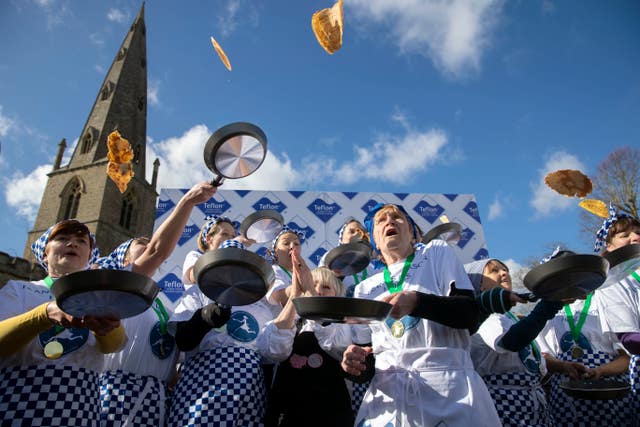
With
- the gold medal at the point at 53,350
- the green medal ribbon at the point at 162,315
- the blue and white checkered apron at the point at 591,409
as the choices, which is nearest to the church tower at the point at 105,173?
the green medal ribbon at the point at 162,315

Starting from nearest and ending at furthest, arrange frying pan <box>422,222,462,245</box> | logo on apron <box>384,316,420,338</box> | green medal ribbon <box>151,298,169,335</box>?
logo on apron <box>384,316,420,338</box> → green medal ribbon <box>151,298,169,335</box> → frying pan <box>422,222,462,245</box>

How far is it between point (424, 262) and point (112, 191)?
143 feet

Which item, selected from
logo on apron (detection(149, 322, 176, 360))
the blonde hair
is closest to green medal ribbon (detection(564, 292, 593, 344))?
the blonde hair

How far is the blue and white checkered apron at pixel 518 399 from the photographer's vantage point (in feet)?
8.73

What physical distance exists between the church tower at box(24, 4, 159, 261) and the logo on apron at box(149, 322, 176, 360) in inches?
1486

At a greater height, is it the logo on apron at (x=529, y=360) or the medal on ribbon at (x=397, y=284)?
the medal on ribbon at (x=397, y=284)

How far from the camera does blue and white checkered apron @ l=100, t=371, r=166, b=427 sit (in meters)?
2.57

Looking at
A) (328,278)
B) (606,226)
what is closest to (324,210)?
(328,278)

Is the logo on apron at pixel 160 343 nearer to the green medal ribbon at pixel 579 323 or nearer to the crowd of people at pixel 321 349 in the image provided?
the crowd of people at pixel 321 349

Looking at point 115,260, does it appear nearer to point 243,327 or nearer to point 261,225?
point 243,327

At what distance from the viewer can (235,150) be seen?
2.54 m

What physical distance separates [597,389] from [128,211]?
4610 cm

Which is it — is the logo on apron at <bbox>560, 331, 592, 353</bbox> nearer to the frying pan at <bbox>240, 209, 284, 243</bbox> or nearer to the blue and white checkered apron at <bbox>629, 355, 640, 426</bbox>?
the blue and white checkered apron at <bbox>629, 355, 640, 426</bbox>

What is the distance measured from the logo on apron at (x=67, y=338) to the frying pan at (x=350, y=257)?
1795 millimetres
